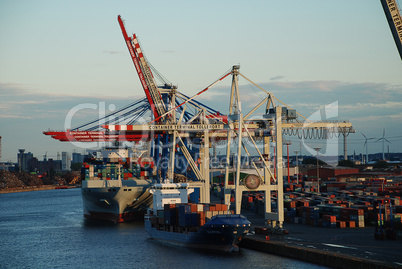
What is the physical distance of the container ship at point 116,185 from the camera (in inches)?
2356

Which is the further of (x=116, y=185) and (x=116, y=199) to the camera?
(x=116, y=185)

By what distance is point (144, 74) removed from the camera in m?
59.5

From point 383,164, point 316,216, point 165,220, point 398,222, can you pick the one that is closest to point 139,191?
point 165,220

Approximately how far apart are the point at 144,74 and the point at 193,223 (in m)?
24.1

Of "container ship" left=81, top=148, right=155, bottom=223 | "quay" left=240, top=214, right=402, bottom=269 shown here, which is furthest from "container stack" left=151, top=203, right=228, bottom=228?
"container ship" left=81, top=148, right=155, bottom=223

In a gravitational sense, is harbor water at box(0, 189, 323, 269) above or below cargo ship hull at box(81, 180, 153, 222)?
below

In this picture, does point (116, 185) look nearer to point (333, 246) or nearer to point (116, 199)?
point (116, 199)

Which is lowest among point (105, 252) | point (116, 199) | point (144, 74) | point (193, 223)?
point (105, 252)

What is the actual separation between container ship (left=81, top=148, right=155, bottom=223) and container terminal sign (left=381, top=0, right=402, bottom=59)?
37.1 metres

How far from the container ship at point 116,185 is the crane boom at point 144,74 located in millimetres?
10245

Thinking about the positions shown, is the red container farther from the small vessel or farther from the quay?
the small vessel

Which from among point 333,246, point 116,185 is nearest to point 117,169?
point 116,185

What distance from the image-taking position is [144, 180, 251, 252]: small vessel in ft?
127

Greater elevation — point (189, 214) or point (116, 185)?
point (116, 185)
